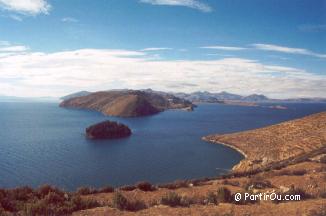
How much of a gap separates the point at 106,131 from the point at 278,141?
56764 mm

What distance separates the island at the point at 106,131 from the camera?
113250mm

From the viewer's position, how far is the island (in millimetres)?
113250

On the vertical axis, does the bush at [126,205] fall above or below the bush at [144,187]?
above

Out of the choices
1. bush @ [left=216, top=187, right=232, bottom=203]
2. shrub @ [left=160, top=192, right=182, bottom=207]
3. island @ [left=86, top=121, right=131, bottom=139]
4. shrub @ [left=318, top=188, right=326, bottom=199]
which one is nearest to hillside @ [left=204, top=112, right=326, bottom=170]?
island @ [left=86, top=121, right=131, bottom=139]

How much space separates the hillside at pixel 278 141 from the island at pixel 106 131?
3082 cm

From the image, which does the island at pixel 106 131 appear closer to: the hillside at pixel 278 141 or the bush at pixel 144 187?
the hillside at pixel 278 141

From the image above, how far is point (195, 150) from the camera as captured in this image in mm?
87688

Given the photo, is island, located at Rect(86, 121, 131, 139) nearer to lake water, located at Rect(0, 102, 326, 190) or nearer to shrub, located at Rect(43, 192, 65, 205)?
lake water, located at Rect(0, 102, 326, 190)

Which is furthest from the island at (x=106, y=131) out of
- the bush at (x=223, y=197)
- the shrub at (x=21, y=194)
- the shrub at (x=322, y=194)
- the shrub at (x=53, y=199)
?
the shrub at (x=322, y=194)

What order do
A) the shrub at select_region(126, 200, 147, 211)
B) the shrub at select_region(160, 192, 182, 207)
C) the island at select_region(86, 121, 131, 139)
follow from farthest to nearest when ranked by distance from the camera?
the island at select_region(86, 121, 131, 139) → the shrub at select_region(160, 192, 182, 207) → the shrub at select_region(126, 200, 147, 211)

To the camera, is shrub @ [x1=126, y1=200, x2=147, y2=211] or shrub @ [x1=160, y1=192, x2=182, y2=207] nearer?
shrub @ [x1=126, y1=200, x2=147, y2=211]

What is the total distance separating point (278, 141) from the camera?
79062 mm

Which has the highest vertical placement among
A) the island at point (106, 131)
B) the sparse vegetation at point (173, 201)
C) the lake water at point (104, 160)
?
the sparse vegetation at point (173, 201)

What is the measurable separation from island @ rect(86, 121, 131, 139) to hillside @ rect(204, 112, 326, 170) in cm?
3082
